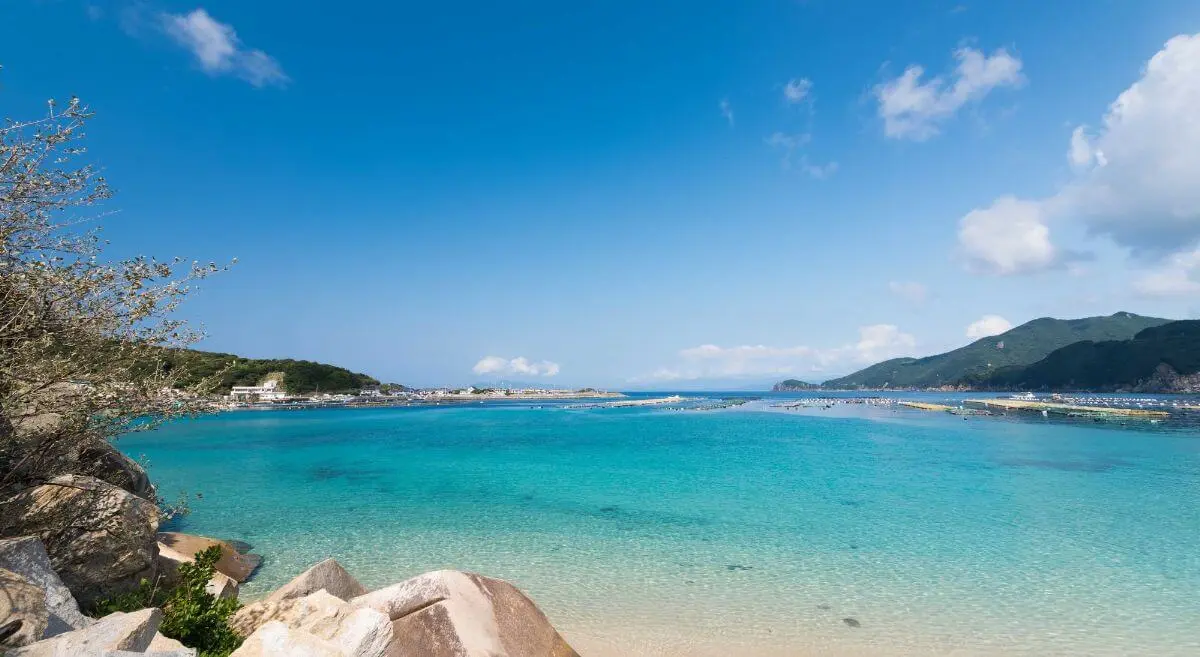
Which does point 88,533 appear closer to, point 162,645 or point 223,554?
point 162,645

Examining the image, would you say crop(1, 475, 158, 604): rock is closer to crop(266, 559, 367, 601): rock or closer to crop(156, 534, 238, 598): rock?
crop(156, 534, 238, 598): rock

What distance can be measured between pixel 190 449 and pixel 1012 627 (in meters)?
60.9

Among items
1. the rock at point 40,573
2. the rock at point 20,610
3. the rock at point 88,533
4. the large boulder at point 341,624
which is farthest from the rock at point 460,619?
the rock at point 88,533

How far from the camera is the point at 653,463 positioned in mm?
36625

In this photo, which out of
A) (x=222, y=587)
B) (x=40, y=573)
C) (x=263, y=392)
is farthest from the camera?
(x=263, y=392)

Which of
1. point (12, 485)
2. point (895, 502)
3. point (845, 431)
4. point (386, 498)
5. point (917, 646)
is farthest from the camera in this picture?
point (845, 431)

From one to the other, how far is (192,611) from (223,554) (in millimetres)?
8023

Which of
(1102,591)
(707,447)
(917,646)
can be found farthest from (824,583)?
(707,447)

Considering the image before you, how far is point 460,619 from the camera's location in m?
7.32

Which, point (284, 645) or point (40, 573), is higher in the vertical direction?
point (40, 573)

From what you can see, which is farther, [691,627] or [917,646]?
[691,627]

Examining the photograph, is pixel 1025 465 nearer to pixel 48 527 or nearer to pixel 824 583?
pixel 824 583

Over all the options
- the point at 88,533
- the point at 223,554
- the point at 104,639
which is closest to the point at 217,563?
the point at 223,554

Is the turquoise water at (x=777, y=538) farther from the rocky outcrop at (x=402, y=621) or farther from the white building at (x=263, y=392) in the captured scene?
the white building at (x=263, y=392)
